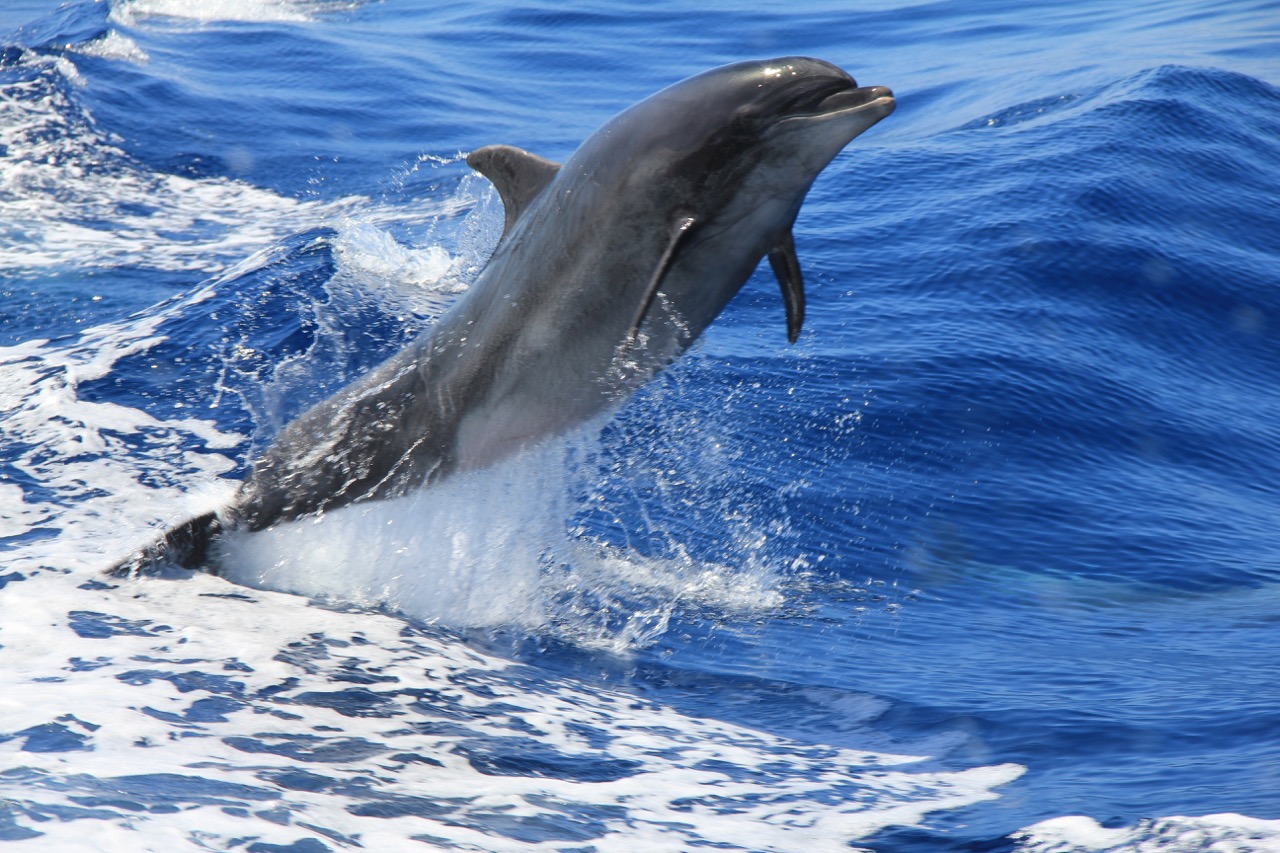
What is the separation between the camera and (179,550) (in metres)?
7.58

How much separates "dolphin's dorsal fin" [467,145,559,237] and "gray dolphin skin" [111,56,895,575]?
0.04ft

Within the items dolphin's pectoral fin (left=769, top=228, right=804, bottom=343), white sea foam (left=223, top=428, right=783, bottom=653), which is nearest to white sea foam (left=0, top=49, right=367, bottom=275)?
white sea foam (left=223, top=428, right=783, bottom=653)

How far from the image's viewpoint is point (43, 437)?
32.4 feet

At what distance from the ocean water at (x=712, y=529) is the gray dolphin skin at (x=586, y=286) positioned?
0.27m

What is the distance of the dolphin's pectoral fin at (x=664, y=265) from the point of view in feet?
20.2

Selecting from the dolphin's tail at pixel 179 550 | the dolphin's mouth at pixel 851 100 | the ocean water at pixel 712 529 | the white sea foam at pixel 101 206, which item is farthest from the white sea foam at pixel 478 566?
the white sea foam at pixel 101 206

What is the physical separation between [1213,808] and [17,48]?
80.6 feet

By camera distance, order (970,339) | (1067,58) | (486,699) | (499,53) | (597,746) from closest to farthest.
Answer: (597,746) → (486,699) → (970,339) → (1067,58) → (499,53)

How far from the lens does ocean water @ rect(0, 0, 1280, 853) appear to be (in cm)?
532

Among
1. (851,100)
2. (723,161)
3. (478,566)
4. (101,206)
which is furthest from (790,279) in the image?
(101,206)

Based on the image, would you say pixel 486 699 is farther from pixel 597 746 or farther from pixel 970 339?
pixel 970 339

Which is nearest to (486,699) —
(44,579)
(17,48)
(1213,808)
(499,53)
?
(44,579)

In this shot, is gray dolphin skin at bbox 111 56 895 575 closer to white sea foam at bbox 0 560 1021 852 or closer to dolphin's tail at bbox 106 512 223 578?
dolphin's tail at bbox 106 512 223 578

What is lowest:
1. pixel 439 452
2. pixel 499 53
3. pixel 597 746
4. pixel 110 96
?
pixel 597 746
